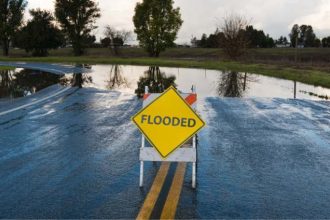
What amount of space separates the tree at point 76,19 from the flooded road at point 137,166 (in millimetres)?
68076

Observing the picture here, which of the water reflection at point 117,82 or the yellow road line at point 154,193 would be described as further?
the water reflection at point 117,82

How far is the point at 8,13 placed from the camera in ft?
258

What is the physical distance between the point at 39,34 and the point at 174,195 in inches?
3188

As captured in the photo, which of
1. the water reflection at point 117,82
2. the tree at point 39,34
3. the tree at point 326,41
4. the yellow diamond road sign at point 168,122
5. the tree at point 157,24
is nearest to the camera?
the yellow diamond road sign at point 168,122

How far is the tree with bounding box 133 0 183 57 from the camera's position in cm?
7456

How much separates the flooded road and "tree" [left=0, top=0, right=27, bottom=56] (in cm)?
6794

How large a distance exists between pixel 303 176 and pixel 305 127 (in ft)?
15.8

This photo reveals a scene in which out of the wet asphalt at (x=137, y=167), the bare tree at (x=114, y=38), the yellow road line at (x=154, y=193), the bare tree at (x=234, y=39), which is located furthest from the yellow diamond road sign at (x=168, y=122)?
the bare tree at (x=114, y=38)

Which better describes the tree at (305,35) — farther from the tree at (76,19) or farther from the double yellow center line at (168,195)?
the double yellow center line at (168,195)

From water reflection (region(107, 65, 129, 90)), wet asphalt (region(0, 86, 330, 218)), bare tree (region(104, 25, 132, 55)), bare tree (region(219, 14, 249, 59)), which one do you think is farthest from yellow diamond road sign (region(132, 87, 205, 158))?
bare tree (region(104, 25, 132, 55))

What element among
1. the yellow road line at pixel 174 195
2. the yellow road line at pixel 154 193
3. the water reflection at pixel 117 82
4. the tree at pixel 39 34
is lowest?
the yellow road line at pixel 154 193

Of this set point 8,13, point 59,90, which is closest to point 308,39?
point 8,13

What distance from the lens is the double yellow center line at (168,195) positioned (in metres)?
5.41

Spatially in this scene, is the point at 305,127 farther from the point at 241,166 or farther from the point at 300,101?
the point at 300,101
